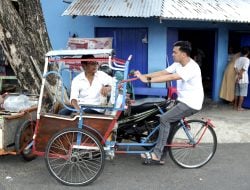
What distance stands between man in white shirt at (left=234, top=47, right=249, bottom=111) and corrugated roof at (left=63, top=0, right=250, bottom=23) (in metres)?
0.91

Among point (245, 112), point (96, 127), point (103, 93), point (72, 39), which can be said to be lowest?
point (245, 112)

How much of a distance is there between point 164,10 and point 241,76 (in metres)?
2.52

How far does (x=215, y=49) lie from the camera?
37.1 feet

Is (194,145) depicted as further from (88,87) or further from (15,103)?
(15,103)

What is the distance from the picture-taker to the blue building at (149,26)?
9.63m

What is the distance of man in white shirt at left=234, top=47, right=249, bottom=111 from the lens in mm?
10141

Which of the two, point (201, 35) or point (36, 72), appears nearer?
point (36, 72)

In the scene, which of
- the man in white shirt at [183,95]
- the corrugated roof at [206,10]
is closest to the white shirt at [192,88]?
the man in white shirt at [183,95]

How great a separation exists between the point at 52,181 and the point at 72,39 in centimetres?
546

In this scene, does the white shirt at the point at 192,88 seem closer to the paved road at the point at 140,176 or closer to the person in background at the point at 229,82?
the paved road at the point at 140,176

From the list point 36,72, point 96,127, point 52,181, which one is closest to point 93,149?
point 96,127

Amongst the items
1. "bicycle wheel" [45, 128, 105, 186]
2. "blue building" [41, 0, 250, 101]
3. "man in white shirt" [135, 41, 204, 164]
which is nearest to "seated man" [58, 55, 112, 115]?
"bicycle wheel" [45, 128, 105, 186]

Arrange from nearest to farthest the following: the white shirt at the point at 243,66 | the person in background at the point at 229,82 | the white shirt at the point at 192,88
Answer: the white shirt at the point at 192,88 → the white shirt at the point at 243,66 → the person in background at the point at 229,82

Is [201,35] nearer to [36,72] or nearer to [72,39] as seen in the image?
[72,39]
